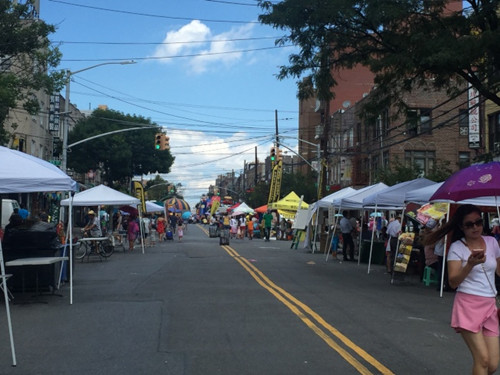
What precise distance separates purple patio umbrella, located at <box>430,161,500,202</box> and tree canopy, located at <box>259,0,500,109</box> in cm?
357

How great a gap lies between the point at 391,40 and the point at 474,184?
6086 mm

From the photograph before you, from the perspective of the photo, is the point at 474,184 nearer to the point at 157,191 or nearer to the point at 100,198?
Result: the point at 100,198

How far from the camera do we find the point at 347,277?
16266mm

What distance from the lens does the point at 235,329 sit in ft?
27.5

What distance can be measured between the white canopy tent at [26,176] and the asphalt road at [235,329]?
6.26 ft

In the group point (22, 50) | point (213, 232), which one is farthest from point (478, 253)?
point (213, 232)

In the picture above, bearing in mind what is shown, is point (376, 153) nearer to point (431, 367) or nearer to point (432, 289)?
point (432, 289)

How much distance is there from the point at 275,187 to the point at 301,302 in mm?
34528

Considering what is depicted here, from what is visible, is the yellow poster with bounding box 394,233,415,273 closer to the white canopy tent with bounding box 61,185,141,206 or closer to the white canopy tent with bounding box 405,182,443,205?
the white canopy tent with bounding box 405,182,443,205

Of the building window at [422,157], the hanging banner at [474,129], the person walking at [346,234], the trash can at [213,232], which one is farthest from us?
the trash can at [213,232]

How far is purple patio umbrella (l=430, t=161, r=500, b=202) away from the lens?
397 inches

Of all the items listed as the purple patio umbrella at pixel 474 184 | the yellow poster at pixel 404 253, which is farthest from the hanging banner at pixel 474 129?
the purple patio umbrella at pixel 474 184

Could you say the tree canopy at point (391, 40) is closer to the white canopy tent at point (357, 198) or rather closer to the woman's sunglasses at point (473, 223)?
the white canopy tent at point (357, 198)

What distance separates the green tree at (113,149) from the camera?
56375 mm
